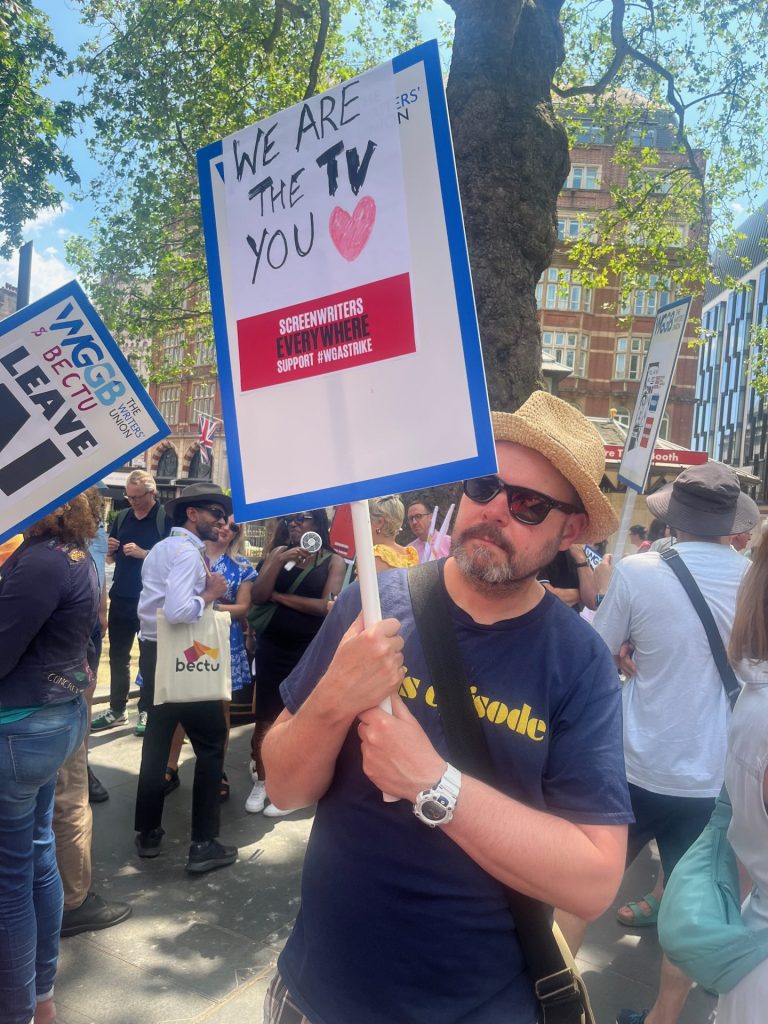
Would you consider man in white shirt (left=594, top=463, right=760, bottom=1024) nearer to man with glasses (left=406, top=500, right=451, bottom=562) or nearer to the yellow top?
the yellow top

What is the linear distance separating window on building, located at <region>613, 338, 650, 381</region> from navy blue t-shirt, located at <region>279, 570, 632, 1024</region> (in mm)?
38672

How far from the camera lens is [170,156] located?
43.5 ft

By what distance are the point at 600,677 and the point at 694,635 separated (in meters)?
1.60

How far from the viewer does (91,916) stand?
3449mm

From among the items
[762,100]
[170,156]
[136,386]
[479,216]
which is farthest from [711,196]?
[136,386]

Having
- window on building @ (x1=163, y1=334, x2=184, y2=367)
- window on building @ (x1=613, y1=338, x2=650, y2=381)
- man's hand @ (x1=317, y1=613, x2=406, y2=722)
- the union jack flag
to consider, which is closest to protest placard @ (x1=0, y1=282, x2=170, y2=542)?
man's hand @ (x1=317, y1=613, x2=406, y2=722)

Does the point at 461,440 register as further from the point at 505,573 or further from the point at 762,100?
the point at 762,100

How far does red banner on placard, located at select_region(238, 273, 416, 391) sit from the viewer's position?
53.8 inches

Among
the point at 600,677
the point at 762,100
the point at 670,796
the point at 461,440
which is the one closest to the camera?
the point at 461,440

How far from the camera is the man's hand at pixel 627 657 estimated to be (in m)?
3.10

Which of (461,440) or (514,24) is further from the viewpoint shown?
(514,24)

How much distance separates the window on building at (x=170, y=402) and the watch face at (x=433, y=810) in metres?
52.4

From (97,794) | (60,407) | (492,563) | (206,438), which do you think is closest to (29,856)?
(60,407)

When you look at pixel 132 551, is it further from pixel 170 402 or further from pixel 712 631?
pixel 170 402
